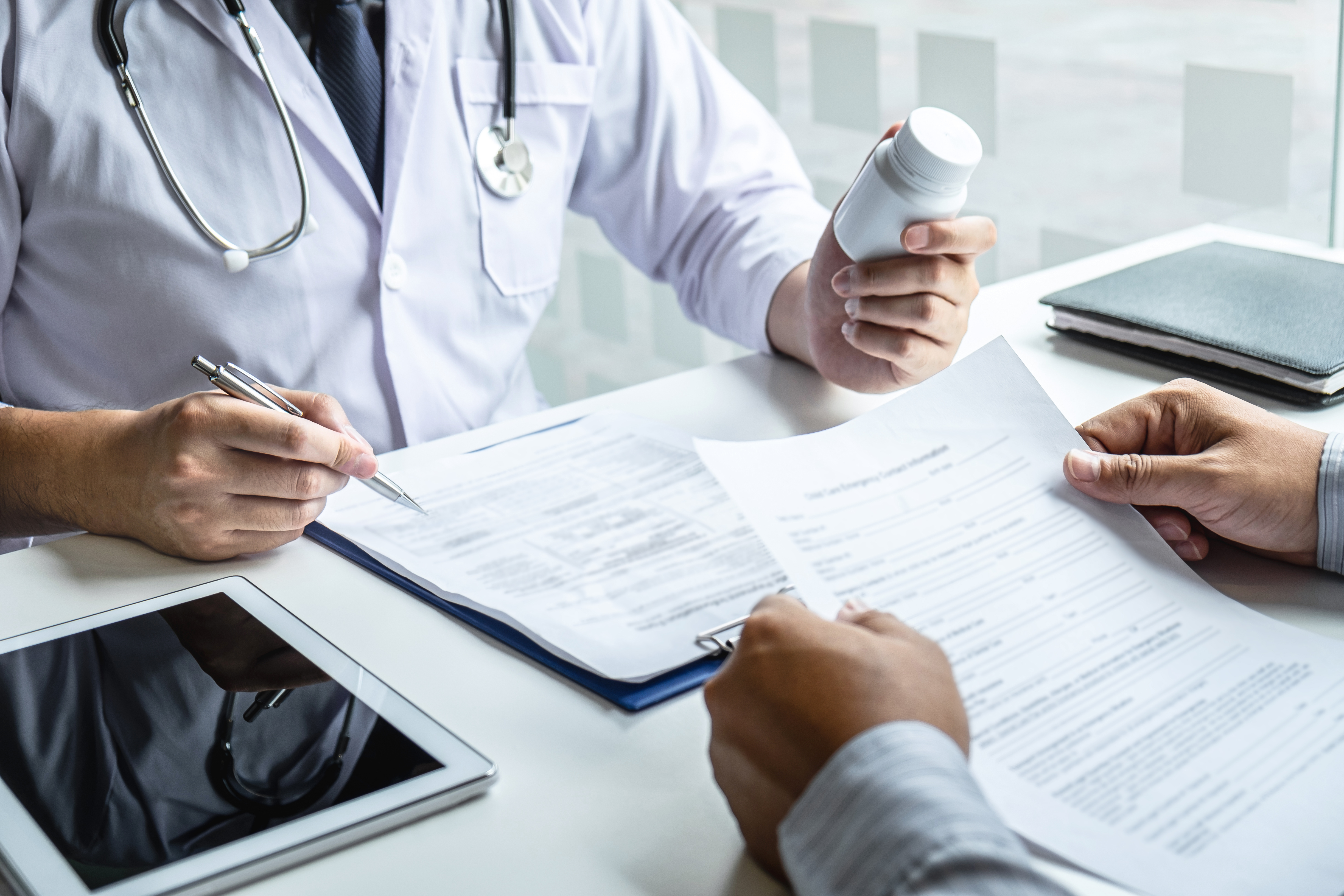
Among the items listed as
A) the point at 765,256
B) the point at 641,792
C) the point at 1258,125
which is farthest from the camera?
the point at 1258,125

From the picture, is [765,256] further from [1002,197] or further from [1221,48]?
[1002,197]

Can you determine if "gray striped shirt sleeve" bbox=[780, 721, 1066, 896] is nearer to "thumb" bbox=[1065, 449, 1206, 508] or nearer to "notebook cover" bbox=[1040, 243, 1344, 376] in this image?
"thumb" bbox=[1065, 449, 1206, 508]

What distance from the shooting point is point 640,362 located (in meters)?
2.73

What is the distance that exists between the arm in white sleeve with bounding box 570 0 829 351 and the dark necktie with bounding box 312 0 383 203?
265mm

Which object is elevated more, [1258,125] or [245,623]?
[1258,125]

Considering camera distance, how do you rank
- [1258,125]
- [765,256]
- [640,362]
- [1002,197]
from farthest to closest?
[640,362]
[1002,197]
[1258,125]
[765,256]

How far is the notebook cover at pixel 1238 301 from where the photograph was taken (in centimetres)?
91

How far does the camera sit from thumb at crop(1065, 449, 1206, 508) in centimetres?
65

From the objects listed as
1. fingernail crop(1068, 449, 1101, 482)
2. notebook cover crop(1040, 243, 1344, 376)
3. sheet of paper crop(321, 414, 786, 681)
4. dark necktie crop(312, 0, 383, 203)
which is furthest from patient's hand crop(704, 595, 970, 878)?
dark necktie crop(312, 0, 383, 203)

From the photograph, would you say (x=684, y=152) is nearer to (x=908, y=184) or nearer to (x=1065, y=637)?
(x=908, y=184)

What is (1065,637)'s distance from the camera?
0.55 metres

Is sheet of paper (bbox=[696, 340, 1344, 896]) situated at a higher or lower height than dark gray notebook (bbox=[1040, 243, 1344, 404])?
lower

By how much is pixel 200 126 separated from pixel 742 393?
53 centimetres

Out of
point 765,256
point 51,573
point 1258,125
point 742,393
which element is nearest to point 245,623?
point 51,573
